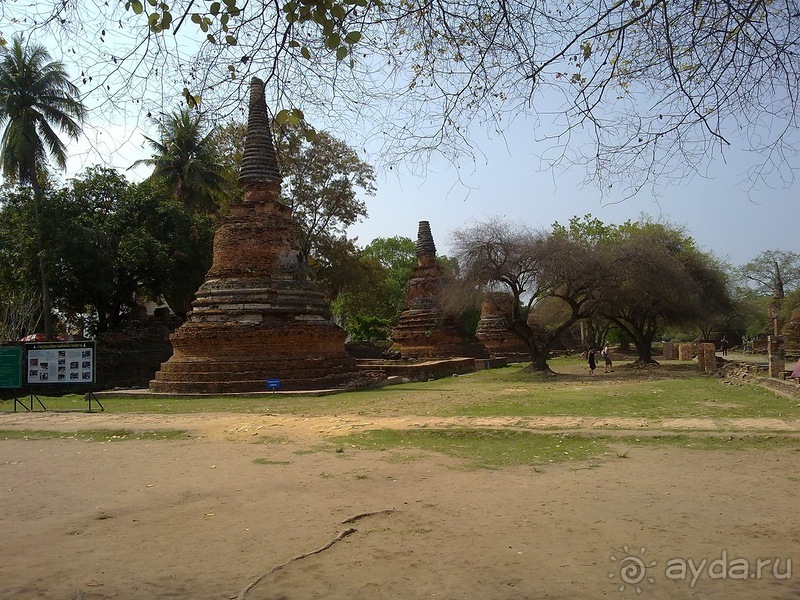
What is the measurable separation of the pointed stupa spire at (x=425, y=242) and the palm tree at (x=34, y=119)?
48.0 ft

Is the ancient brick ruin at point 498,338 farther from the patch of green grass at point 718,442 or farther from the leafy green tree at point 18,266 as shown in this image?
the patch of green grass at point 718,442

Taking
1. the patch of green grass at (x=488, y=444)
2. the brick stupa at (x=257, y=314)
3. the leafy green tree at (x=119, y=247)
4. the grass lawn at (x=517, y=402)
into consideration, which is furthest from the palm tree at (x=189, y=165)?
the patch of green grass at (x=488, y=444)

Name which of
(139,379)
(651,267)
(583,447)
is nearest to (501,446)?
(583,447)

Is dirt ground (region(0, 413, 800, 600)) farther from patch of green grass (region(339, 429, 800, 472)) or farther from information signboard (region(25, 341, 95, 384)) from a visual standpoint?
information signboard (region(25, 341, 95, 384))

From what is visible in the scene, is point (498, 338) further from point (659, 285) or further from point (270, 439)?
point (270, 439)

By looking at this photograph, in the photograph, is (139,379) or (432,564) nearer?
(432,564)

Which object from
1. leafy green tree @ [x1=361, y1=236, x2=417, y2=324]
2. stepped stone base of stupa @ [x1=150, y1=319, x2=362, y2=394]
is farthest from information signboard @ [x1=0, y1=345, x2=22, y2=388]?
leafy green tree @ [x1=361, y1=236, x2=417, y2=324]

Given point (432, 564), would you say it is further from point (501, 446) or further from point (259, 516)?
point (501, 446)

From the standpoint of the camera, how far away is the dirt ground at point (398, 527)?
3.73 metres

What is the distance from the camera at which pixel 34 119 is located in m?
22.0

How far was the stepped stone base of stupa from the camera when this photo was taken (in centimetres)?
1702

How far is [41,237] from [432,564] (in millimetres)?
22979

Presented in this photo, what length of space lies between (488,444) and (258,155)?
14.2 m

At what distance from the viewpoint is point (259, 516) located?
517 cm
